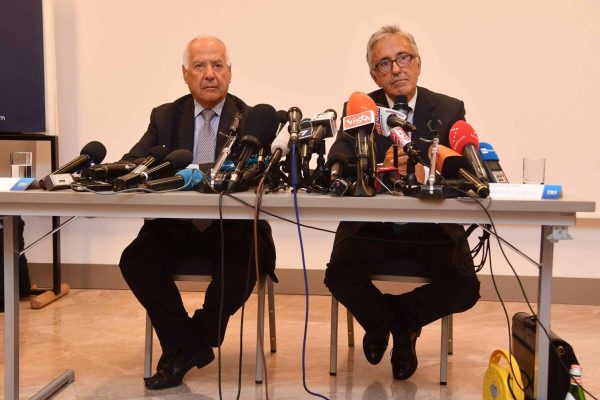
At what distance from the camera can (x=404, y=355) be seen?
2682 mm

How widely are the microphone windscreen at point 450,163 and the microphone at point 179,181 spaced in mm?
700

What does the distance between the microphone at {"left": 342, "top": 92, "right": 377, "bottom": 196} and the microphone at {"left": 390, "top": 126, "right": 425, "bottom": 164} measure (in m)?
0.07

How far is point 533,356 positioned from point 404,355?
23.1 inches

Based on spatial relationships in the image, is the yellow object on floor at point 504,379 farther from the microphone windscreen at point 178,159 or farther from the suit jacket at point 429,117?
the microphone windscreen at point 178,159

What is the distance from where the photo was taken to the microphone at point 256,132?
2.08 metres

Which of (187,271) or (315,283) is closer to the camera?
(187,271)

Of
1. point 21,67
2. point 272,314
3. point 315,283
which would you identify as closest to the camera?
point 272,314

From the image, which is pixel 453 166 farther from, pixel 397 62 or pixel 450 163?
pixel 397 62

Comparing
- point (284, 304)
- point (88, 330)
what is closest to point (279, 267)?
point (284, 304)

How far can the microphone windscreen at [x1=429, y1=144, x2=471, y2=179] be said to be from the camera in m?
2.06

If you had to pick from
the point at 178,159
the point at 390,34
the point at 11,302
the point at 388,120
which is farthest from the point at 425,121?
the point at 11,302

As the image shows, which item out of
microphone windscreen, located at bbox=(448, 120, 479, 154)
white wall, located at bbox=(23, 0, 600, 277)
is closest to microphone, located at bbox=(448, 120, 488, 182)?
microphone windscreen, located at bbox=(448, 120, 479, 154)

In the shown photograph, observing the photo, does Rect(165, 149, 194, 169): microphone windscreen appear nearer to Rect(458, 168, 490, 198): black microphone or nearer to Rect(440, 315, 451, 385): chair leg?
Rect(458, 168, 490, 198): black microphone

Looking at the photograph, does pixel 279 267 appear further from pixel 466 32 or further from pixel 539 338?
pixel 539 338
